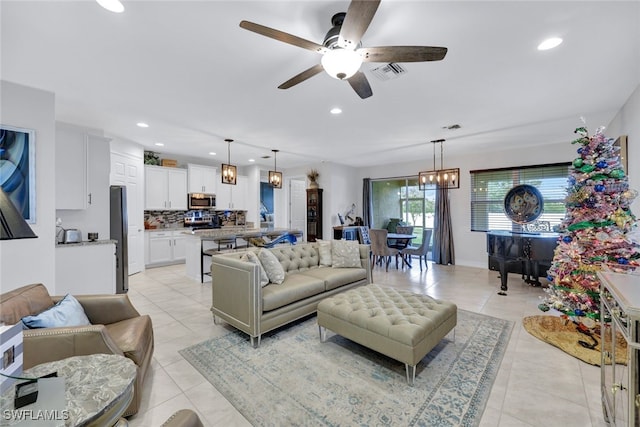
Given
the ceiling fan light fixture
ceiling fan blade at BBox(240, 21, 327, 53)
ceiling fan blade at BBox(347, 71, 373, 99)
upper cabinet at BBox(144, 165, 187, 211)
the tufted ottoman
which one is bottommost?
the tufted ottoman

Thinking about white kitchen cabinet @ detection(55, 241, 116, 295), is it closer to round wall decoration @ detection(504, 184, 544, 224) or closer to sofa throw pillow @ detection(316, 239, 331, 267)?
sofa throw pillow @ detection(316, 239, 331, 267)

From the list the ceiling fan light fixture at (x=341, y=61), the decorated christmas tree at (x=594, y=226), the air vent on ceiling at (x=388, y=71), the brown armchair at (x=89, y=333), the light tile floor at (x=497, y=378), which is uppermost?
the air vent on ceiling at (x=388, y=71)

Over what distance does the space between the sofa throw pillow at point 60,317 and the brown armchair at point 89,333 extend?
0.28ft

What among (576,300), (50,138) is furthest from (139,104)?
(576,300)

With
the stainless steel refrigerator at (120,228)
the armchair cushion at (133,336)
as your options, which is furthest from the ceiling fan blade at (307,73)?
the stainless steel refrigerator at (120,228)

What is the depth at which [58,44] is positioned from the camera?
213cm

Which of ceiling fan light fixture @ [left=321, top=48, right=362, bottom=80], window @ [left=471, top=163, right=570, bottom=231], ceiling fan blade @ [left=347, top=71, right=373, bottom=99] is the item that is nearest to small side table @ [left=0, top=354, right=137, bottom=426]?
ceiling fan light fixture @ [left=321, top=48, right=362, bottom=80]

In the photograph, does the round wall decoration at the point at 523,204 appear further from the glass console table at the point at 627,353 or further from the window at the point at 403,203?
the glass console table at the point at 627,353

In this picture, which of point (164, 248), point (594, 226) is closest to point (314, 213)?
point (164, 248)

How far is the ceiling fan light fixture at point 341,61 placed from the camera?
165cm

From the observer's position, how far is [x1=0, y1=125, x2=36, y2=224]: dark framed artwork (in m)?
2.66

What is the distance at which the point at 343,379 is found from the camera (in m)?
2.09

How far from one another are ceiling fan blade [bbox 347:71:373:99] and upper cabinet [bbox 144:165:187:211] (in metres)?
5.61

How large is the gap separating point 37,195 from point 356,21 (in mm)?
3757
